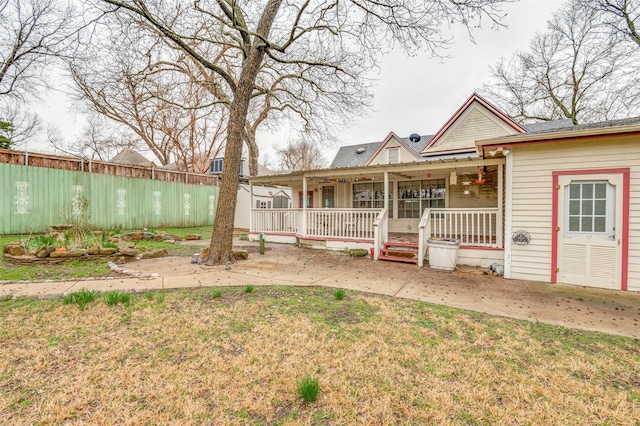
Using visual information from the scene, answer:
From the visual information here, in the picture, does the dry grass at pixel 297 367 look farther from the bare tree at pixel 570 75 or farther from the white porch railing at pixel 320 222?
the bare tree at pixel 570 75

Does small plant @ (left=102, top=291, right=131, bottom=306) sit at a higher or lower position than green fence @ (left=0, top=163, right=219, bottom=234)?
lower

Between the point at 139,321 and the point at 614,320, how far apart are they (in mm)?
6151

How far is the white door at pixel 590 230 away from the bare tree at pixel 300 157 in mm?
32705

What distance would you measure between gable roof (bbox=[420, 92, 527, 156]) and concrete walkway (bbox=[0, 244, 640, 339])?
7.13 metres

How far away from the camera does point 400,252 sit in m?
7.88

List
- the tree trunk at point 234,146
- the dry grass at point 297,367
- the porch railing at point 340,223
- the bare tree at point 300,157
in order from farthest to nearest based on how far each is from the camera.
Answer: the bare tree at point 300,157 → the porch railing at point 340,223 → the tree trunk at point 234,146 → the dry grass at point 297,367

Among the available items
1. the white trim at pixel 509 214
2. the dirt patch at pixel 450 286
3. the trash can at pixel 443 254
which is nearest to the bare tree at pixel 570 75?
the white trim at pixel 509 214

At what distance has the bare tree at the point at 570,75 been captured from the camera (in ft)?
48.3

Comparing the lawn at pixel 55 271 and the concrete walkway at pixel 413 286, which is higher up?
the lawn at pixel 55 271

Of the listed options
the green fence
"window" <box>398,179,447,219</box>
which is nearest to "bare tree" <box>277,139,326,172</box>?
the green fence

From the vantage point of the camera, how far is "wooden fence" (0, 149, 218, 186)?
1022cm

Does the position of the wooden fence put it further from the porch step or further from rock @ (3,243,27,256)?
the porch step

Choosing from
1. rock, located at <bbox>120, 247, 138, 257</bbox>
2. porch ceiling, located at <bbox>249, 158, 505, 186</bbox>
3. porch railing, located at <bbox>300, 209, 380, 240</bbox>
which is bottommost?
rock, located at <bbox>120, 247, 138, 257</bbox>

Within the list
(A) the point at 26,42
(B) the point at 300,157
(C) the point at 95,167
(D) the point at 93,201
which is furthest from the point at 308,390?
(B) the point at 300,157
